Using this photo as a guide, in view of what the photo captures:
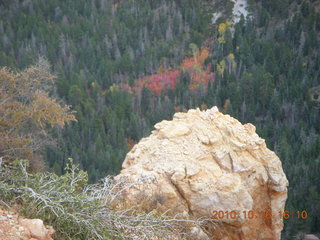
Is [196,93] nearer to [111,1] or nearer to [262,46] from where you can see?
[262,46]

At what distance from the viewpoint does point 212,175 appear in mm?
12305

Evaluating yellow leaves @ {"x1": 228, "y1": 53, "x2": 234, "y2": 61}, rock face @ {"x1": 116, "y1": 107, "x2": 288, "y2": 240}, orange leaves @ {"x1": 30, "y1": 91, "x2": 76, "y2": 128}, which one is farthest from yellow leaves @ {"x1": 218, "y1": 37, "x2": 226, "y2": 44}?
orange leaves @ {"x1": 30, "y1": 91, "x2": 76, "y2": 128}

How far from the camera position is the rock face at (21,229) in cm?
664

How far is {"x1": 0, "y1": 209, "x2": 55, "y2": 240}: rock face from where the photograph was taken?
21.8 feet

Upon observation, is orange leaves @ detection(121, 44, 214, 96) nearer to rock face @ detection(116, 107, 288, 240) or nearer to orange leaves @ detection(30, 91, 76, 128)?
orange leaves @ detection(30, 91, 76, 128)

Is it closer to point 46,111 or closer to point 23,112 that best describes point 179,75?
point 46,111

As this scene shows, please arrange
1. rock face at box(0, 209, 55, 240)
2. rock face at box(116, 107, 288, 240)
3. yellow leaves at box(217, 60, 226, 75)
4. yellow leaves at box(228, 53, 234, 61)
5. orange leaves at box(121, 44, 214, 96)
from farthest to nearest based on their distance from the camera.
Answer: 1. yellow leaves at box(228, 53, 234, 61)
2. yellow leaves at box(217, 60, 226, 75)
3. orange leaves at box(121, 44, 214, 96)
4. rock face at box(116, 107, 288, 240)
5. rock face at box(0, 209, 55, 240)

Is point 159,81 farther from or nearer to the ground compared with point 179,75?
nearer to the ground

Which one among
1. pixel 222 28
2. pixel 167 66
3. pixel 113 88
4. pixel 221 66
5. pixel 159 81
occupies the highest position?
pixel 222 28

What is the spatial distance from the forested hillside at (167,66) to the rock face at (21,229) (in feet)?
126

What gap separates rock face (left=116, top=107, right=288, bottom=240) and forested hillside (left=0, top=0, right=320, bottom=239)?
30.9 metres

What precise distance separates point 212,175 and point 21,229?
259 inches

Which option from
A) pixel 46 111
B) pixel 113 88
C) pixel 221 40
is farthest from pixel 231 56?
pixel 46 111

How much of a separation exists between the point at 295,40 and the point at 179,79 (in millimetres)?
23522
